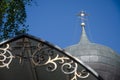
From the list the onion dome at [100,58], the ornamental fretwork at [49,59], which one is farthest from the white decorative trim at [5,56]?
the onion dome at [100,58]

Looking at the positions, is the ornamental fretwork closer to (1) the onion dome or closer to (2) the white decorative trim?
(2) the white decorative trim

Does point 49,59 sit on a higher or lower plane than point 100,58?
lower

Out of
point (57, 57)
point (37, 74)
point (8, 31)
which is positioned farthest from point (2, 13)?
point (57, 57)

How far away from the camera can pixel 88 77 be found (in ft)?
23.0

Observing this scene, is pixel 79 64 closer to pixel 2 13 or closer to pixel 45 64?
pixel 45 64

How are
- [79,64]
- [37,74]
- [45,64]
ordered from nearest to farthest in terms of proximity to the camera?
[79,64] → [45,64] → [37,74]

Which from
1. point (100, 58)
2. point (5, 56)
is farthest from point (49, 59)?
point (100, 58)

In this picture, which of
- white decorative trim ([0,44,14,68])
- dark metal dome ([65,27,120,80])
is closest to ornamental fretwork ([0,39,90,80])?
white decorative trim ([0,44,14,68])

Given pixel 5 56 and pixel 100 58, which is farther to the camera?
pixel 100 58

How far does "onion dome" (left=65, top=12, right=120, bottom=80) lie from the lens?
1159 cm

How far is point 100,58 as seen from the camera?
12062 mm

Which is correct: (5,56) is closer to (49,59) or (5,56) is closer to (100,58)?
(49,59)

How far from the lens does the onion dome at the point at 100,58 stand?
11594 millimetres

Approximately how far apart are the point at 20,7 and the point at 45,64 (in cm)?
842
